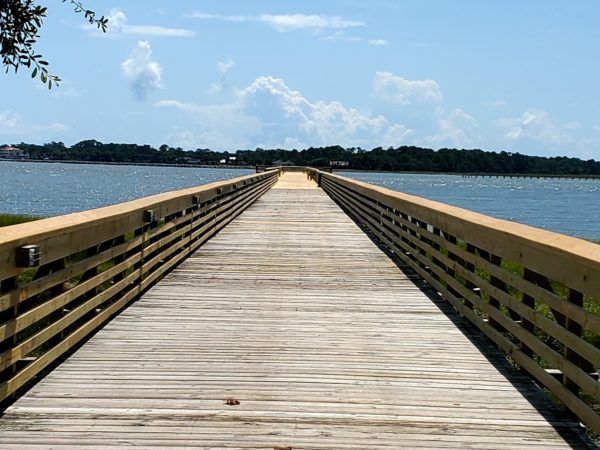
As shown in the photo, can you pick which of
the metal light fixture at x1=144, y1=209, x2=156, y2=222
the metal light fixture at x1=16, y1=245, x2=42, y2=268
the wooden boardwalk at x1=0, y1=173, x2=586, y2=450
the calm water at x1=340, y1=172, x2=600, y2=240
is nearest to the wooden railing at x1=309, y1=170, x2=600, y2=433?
the wooden boardwalk at x1=0, y1=173, x2=586, y2=450

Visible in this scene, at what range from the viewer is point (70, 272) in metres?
6.41

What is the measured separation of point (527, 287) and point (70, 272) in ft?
11.2

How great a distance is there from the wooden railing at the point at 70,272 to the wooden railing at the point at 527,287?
3286mm

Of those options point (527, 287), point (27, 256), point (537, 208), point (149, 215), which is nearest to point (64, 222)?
point (27, 256)

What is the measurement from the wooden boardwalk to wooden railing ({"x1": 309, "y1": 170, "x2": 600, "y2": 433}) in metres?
0.19

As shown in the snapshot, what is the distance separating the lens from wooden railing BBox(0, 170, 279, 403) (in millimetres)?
5246

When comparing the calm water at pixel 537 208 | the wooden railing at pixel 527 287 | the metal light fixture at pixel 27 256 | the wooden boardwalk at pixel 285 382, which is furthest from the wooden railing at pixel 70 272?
the calm water at pixel 537 208

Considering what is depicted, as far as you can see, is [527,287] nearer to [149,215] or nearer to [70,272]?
[70,272]

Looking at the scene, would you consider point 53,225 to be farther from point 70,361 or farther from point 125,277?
point 125,277

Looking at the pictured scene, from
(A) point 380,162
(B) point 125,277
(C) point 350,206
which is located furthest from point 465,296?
(A) point 380,162

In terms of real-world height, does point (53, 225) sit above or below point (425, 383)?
above

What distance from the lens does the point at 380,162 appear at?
653 feet

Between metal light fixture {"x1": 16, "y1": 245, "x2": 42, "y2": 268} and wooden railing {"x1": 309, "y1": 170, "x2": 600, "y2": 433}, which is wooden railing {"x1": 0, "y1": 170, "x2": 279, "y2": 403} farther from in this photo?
wooden railing {"x1": 309, "y1": 170, "x2": 600, "y2": 433}

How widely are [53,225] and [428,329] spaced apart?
351 cm
